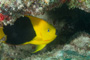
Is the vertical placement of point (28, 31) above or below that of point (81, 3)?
below

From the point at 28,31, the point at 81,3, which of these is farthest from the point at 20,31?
the point at 81,3

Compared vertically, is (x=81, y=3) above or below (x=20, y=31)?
above

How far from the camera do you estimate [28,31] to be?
2.01 meters

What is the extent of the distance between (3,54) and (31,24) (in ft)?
5.79

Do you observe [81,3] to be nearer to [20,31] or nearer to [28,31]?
[28,31]

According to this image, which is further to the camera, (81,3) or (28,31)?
(81,3)

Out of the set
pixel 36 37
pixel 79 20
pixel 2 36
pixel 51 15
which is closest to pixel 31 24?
pixel 36 37

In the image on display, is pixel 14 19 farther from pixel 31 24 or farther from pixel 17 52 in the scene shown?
pixel 17 52

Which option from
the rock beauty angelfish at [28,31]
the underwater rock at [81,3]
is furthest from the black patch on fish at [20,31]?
the underwater rock at [81,3]

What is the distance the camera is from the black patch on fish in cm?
193

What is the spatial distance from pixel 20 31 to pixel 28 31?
14 cm

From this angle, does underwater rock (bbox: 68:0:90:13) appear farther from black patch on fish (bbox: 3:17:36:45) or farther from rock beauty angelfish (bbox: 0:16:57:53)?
black patch on fish (bbox: 3:17:36:45)

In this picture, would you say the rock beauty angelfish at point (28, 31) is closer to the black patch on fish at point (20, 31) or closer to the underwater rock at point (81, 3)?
the black patch on fish at point (20, 31)

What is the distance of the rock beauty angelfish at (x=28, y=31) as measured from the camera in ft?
6.37
